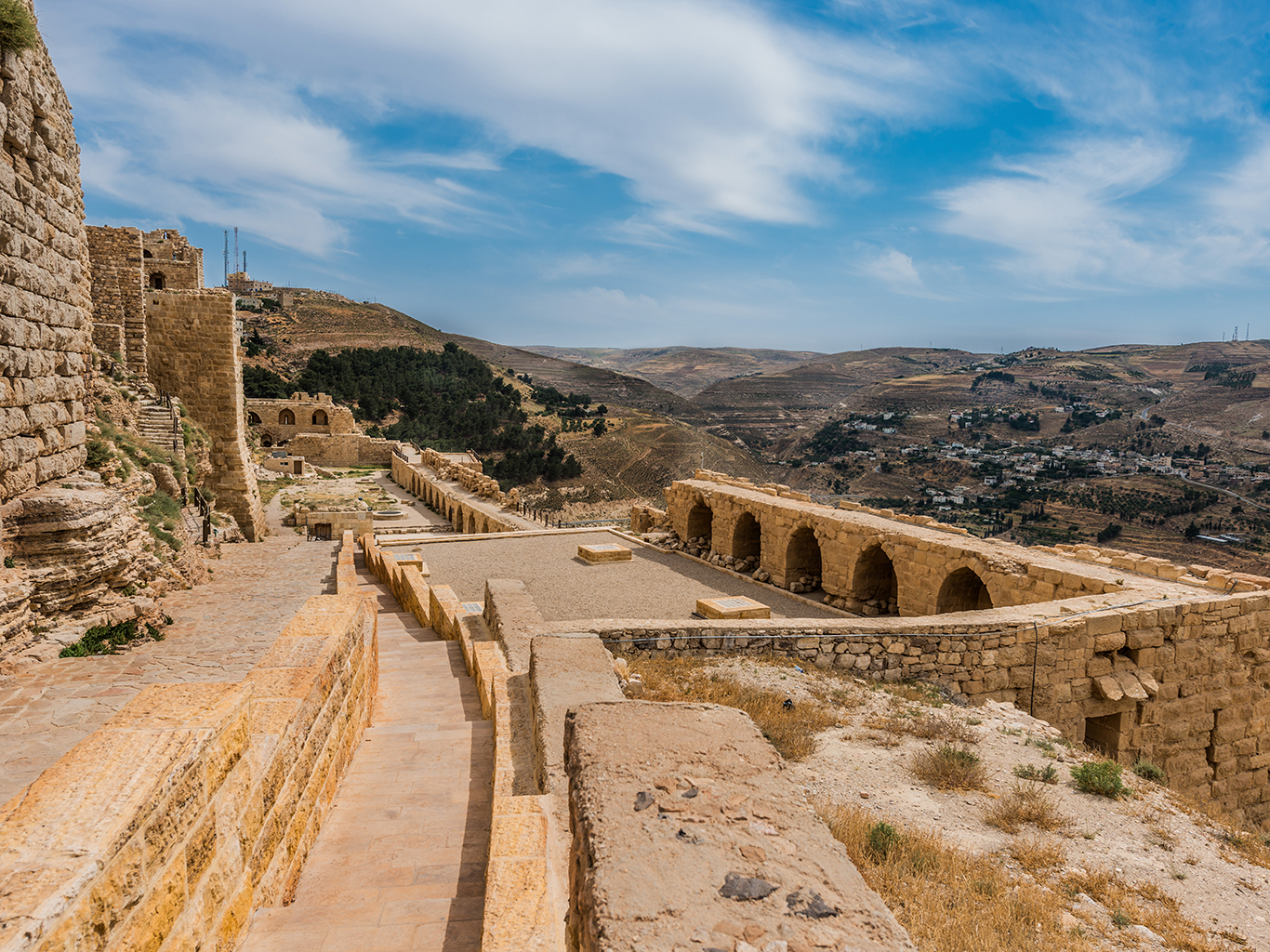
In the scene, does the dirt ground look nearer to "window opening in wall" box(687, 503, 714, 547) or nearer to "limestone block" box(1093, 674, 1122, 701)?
"limestone block" box(1093, 674, 1122, 701)

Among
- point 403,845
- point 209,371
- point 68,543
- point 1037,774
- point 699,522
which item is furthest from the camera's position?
point 699,522

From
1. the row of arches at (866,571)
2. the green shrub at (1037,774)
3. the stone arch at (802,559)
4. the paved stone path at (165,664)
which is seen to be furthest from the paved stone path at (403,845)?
the stone arch at (802,559)

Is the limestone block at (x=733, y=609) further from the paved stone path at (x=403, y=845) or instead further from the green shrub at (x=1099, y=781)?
the paved stone path at (x=403, y=845)

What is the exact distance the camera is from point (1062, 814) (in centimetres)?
521

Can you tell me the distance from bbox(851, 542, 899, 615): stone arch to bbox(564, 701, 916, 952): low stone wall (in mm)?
10652

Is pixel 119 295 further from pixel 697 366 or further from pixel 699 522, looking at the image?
pixel 697 366

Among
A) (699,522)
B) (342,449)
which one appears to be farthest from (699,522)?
(342,449)

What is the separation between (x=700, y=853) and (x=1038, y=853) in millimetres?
3754

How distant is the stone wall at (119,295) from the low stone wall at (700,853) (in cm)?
1597

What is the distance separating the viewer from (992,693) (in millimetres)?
8062

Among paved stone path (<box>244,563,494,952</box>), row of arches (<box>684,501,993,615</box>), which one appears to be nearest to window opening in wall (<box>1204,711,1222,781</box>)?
row of arches (<box>684,501,993,615</box>)

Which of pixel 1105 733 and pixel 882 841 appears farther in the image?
pixel 1105 733

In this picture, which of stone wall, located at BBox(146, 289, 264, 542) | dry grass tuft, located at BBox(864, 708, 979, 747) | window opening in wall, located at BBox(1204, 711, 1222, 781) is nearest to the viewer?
dry grass tuft, located at BBox(864, 708, 979, 747)

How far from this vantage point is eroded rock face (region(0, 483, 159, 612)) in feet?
21.9
